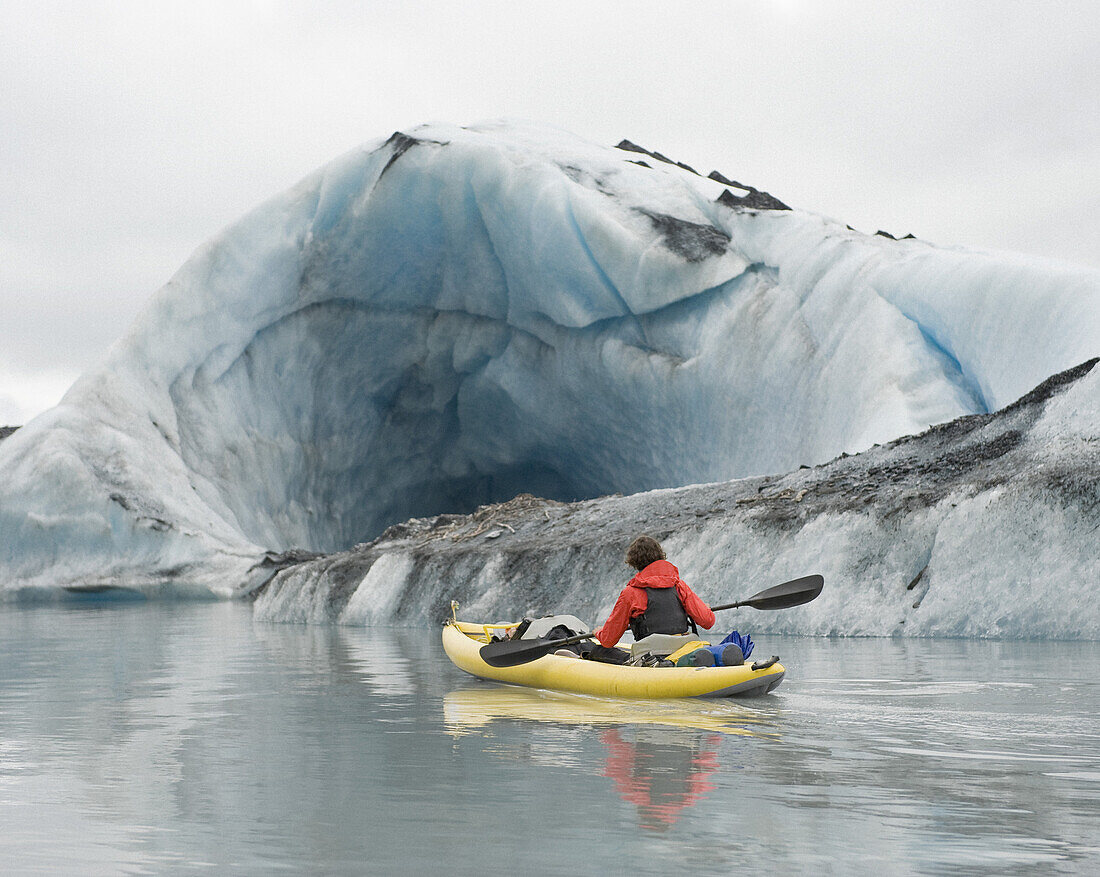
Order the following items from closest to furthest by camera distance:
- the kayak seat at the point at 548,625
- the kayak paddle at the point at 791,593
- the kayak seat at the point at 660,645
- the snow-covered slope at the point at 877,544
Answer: the kayak seat at the point at 660,645, the kayak seat at the point at 548,625, the kayak paddle at the point at 791,593, the snow-covered slope at the point at 877,544

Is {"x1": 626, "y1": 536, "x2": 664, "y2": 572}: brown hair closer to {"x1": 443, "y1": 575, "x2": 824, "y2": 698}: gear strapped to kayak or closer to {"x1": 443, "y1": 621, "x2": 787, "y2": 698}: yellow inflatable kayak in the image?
{"x1": 443, "y1": 575, "x2": 824, "y2": 698}: gear strapped to kayak

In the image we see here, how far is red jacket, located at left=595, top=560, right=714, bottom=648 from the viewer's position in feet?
21.0

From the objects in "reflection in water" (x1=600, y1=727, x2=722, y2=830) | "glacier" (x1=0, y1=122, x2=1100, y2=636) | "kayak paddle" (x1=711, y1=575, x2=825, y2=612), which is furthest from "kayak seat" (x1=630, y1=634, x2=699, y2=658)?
"glacier" (x1=0, y1=122, x2=1100, y2=636)

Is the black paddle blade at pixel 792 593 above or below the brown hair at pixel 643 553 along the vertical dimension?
below

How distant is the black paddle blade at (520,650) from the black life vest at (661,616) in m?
0.44

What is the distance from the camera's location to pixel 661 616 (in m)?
6.42

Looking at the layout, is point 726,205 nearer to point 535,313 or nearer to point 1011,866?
point 535,313

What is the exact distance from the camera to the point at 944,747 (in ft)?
14.6

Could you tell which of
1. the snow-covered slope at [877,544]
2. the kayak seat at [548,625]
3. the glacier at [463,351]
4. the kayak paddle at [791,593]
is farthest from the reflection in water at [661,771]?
the glacier at [463,351]

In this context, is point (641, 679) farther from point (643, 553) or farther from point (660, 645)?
point (643, 553)

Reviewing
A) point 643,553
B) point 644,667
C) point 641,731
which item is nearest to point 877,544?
point 643,553

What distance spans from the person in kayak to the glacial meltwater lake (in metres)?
0.50

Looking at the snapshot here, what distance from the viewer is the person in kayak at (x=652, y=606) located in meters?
6.42

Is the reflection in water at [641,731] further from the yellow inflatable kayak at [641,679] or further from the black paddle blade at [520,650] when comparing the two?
the black paddle blade at [520,650]
